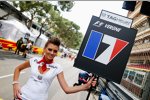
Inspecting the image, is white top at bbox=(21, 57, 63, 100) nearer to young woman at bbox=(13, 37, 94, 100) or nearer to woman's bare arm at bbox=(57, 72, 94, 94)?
young woman at bbox=(13, 37, 94, 100)

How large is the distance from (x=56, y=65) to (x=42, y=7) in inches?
1394

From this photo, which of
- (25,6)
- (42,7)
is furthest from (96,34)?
(42,7)

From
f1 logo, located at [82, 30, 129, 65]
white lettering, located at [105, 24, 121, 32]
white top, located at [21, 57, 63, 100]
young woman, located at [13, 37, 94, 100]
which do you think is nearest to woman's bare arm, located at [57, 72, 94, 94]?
young woman, located at [13, 37, 94, 100]

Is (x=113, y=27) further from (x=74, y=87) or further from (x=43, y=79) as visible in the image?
(x=43, y=79)

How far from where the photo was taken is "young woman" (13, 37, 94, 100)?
346 centimetres

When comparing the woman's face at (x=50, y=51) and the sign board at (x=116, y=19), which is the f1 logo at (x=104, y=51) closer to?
the sign board at (x=116, y=19)

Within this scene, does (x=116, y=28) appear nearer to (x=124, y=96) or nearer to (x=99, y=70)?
(x=99, y=70)

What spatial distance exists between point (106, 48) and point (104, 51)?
6cm

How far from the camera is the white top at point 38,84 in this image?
345 centimetres

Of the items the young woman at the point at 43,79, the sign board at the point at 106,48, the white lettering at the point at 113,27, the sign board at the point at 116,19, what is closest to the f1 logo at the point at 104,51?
the sign board at the point at 106,48

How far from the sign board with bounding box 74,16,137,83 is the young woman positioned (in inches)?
51.4

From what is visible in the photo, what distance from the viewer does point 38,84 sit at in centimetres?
350

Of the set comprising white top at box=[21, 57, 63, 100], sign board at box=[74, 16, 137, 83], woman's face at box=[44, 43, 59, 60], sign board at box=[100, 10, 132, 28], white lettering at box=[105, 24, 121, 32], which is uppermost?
sign board at box=[100, 10, 132, 28]

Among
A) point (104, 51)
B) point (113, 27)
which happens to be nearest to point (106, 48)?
point (104, 51)
